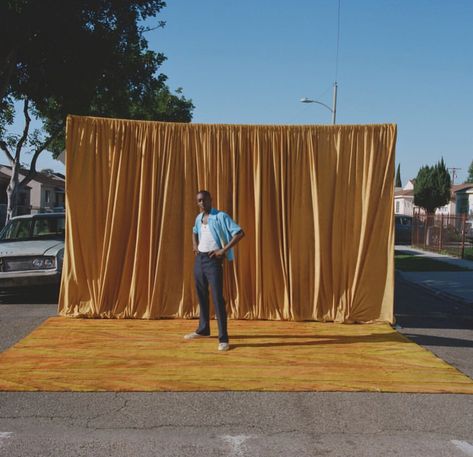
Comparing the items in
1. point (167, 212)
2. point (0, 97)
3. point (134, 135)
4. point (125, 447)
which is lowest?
point (125, 447)

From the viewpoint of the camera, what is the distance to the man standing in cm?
688

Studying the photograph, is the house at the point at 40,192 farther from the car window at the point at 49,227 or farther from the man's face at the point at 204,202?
the man's face at the point at 204,202

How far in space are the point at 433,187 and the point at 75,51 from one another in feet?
149

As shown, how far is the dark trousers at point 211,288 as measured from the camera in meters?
6.84

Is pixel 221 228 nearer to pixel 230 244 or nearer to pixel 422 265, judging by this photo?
pixel 230 244

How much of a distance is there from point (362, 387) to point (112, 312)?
438 centimetres

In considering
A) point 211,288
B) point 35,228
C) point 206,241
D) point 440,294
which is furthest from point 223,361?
point 440,294

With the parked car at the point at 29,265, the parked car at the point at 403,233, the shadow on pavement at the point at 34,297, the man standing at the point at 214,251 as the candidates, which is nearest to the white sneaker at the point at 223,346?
Answer: the man standing at the point at 214,251

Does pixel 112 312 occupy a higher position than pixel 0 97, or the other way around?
pixel 0 97

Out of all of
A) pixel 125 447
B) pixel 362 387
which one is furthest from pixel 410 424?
pixel 125 447

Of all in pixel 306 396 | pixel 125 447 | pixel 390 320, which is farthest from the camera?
pixel 390 320

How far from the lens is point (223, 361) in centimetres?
630

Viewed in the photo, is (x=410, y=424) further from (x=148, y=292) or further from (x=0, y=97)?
(x=0, y=97)

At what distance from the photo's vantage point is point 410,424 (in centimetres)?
456
